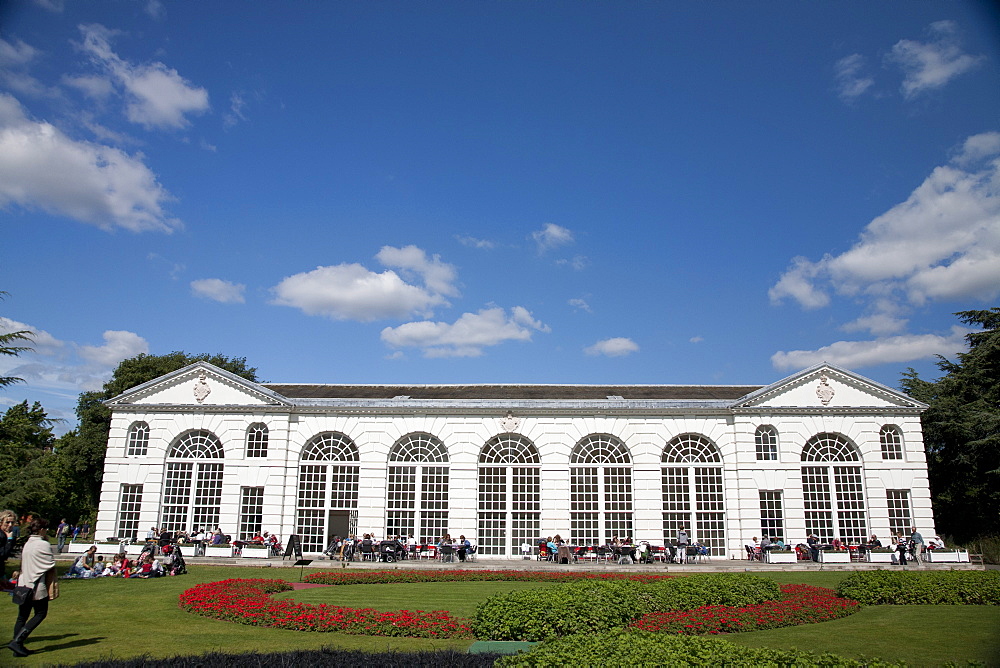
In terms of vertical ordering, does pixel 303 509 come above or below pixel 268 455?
below

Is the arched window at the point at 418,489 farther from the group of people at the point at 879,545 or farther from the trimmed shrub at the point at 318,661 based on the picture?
the trimmed shrub at the point at 318,661

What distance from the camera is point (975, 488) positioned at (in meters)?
35.9

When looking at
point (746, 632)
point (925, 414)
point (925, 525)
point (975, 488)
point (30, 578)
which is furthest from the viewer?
point (925, 414)

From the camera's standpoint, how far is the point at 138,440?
32.3 meters

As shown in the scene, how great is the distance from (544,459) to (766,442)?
10123mm

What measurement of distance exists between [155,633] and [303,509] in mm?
18774

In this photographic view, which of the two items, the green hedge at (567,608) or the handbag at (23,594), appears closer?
the handbag at (23,594)

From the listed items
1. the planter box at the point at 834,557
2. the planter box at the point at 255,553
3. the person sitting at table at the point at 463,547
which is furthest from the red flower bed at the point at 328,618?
the planter box at the point at 834,557

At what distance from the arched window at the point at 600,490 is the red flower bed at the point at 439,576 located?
25.2 ft

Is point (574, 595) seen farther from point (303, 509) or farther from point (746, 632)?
point (303, 509)

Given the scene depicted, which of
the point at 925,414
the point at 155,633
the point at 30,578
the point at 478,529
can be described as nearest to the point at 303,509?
the point at 478,529

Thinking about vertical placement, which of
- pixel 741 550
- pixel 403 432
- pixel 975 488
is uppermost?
pixel 403 432

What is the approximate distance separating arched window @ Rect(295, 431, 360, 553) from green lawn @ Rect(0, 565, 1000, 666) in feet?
41.9

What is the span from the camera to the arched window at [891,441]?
3100 centimetres
